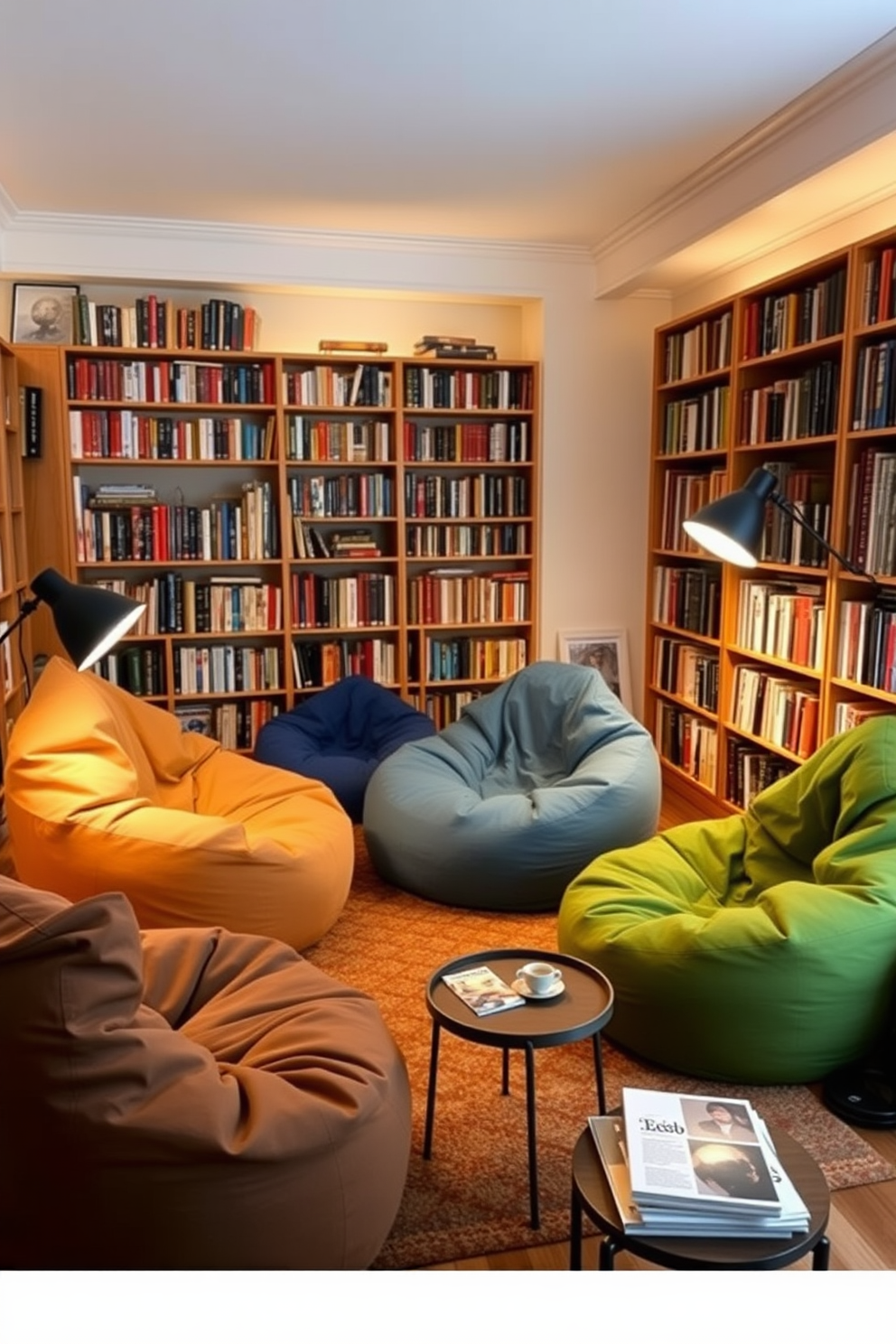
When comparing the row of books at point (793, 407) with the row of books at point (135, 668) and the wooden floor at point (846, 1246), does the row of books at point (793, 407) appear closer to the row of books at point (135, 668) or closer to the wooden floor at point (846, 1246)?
the wooden floor at point (846, 1246)

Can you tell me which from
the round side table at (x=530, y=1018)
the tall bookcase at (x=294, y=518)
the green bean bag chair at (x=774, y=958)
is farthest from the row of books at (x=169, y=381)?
the round side table at (x=530, y=1018)

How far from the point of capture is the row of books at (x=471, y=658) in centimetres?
505

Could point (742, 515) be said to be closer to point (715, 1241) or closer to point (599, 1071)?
point (599, 1071)

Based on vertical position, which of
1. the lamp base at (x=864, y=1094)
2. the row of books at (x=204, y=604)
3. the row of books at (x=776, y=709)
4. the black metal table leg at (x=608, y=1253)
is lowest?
the lamp base at (x=864, y=1094)

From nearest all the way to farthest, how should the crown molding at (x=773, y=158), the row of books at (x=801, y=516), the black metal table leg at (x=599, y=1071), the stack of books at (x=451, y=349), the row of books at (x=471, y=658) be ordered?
the black metal table leg at (x=599, y=1071) < the crown molding at (x=773, y=158) < the row of books at (x=801, y=516) < the stack of books at (x=451, y=349) < the row of books at (x=471, y=658)

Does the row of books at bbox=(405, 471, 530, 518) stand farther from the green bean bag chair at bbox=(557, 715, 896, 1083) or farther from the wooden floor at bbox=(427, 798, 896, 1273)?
the wooden floor at bbox=(427, 798, 896, 1273)

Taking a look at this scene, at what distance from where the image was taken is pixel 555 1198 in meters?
2.00

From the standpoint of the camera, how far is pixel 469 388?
15.9ft

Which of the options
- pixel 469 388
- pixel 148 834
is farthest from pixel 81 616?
pixel 469 388

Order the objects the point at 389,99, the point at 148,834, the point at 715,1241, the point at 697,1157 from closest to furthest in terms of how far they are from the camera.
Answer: the point at 715,1241, the point at 697,1157, the point at 148,834, the point at 389,99

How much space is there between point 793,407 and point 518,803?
5.73ft

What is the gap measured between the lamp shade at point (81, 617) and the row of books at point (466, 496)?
2438 millimetres
